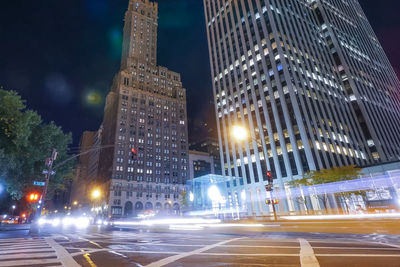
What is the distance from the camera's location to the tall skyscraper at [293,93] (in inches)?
2126

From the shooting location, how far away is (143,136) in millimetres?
105562

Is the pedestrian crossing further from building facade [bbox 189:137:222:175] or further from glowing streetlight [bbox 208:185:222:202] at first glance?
building facade [bbox 189:137:222:175]

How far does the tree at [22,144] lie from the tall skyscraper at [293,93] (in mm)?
45274

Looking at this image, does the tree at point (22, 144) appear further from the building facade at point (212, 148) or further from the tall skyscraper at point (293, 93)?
the building facade at point (212, 148)

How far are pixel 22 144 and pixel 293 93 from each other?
5465cm

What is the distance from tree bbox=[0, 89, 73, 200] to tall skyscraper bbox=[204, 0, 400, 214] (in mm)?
45274

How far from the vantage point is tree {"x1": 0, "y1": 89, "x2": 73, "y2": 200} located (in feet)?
69.8

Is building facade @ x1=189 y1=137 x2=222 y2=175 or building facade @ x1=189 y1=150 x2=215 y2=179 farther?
building facade @ x1=189 y1=137 x2=222 y2=175

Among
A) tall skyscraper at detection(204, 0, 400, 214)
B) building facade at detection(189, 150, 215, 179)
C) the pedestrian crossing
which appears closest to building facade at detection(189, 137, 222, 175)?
building facade at detection(189, 150, 215, 179)

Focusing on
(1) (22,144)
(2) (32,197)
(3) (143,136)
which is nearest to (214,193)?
(2) (32,197)

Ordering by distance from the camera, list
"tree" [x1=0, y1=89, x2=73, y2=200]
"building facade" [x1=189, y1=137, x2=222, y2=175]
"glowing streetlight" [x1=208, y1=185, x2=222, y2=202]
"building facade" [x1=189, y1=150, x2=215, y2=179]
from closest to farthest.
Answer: "tree" [x1=0, y1=89, x2=73, y2=200], "glowing streetlight" [x1=208, y1=185, x2=222, y2=202], "building facade" [x1=189, y1=150, x2=215, y2=179], "building facade" [x1=189, y1=137, x2=222, y2=175]

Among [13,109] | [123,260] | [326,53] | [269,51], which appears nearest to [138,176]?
Answer: [269,51]

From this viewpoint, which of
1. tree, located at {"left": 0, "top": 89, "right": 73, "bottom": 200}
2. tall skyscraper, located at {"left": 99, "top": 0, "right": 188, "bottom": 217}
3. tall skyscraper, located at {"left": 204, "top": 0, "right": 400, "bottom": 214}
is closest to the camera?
tree, located at {"left": 0, "top": 89, "right": 73, "bottom": 200}

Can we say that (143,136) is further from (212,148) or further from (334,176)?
(334,176)
